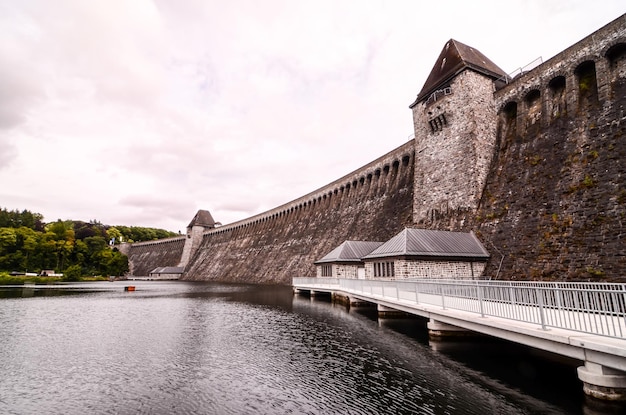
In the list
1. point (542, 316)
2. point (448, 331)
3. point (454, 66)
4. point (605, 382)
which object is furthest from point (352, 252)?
point (605, 382)

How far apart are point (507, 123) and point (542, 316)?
23946 millimetres

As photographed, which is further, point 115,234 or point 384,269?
point 115,234

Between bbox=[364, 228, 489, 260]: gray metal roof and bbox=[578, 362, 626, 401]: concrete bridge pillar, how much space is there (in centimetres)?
1404

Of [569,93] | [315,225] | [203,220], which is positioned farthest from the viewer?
[203,220]

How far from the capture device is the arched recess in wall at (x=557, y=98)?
22.7 meters

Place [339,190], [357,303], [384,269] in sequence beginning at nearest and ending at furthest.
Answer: [384,269], [357,303], [339,190]

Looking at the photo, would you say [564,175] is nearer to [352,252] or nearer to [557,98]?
[557,98]

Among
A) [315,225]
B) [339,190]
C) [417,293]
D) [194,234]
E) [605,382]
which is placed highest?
[339,190]

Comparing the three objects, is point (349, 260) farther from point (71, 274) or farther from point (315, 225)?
point (71, 274)

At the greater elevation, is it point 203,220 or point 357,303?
point 203,220

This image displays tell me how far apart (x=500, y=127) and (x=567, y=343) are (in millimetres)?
24957

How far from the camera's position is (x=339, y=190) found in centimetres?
5584

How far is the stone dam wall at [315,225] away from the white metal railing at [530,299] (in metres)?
18.1

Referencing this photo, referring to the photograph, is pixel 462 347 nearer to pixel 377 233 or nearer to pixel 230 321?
pixel 230 321
